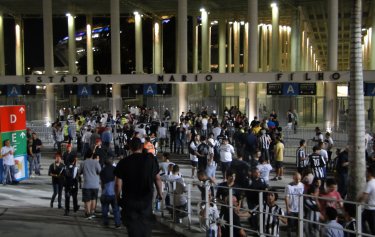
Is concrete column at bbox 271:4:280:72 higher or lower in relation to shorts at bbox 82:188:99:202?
higher

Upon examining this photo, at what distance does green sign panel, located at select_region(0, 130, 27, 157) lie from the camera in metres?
18.0

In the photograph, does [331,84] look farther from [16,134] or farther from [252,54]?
[16,134]

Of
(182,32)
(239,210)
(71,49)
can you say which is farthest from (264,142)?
(71,49)

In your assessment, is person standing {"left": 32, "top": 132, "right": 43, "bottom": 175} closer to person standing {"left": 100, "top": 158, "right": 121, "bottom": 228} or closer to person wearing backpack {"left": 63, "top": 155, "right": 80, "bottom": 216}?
person wearing backpack {"left": 63, "top": 155, "right": 80, "bottom": 216}

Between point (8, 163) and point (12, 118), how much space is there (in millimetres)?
1691

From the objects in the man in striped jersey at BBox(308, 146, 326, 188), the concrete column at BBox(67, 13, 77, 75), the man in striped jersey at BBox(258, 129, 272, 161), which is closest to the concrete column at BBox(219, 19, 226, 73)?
the concrete column at BBox(67, 13, 77, 75)

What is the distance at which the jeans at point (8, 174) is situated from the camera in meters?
17.9

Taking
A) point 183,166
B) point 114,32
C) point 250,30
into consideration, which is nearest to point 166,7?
point 114,32

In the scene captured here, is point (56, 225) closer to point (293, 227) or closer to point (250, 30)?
point (293, 227)

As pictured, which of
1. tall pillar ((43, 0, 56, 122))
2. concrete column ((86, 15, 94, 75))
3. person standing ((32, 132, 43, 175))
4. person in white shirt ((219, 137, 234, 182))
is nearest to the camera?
person in white shirt ((219, 137, 234, 182))

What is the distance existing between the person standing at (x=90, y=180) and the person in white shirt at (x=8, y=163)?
18.4ft

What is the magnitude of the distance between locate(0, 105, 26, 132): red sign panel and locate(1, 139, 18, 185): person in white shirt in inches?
27.8

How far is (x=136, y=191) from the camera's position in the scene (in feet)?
20.1

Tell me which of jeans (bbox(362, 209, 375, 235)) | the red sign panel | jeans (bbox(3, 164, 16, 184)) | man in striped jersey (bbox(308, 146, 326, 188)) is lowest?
jeans (bbox(3, 164, 16, 184))
